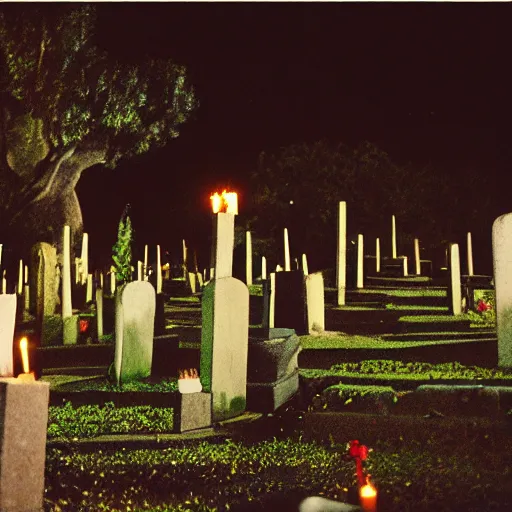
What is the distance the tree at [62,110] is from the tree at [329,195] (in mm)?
5769

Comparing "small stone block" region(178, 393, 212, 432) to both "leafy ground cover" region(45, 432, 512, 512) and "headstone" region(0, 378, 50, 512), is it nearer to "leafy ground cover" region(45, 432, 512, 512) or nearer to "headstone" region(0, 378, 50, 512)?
"leafy ground cover" region(45, 432, 512, 512)

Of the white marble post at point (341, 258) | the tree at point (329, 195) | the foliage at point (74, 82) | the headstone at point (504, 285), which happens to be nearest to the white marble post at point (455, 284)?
the white marble post at point (341, 258)

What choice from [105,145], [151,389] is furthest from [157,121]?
[151,389]

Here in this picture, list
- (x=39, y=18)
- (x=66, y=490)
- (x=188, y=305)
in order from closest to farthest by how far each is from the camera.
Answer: (x=66, y=490) < (x=188, y=305) < (x=39, y=18)

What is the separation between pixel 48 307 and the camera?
12.8 m

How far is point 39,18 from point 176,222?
9.18 metres

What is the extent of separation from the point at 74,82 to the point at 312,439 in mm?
17850

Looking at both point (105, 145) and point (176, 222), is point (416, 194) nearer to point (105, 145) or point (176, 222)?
point (176, 222)

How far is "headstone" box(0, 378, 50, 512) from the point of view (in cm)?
469

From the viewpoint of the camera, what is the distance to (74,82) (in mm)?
22531

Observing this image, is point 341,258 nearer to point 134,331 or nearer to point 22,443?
point 134,331

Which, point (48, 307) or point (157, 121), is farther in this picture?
point (157, 121)

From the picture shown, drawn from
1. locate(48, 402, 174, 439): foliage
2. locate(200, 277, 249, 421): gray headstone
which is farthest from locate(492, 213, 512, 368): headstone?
locate(48, 402, 174, 439): foliage

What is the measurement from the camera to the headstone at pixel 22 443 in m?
4.69
